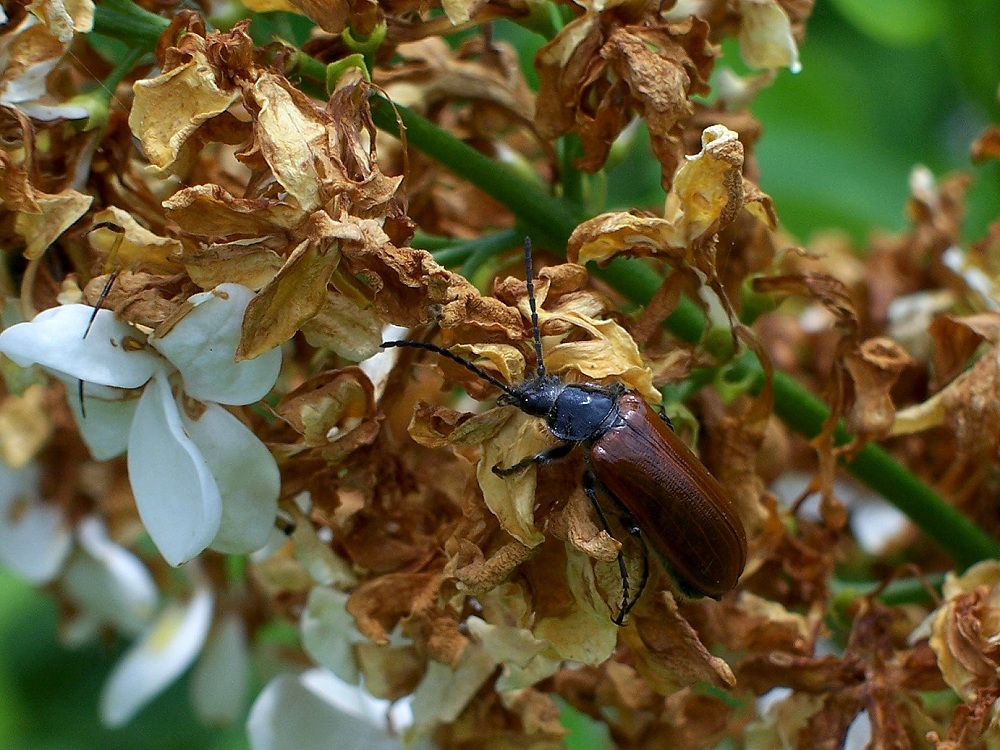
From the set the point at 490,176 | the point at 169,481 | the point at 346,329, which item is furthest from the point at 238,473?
the point at 490,176

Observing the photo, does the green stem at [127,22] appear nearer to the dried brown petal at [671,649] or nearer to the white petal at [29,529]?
the dried brown petal at [671,649]

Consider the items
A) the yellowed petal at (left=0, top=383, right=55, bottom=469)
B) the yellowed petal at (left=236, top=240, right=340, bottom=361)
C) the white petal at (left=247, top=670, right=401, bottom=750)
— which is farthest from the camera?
the yellowed petal at (left=0, top=383, right=55, bottom=469)

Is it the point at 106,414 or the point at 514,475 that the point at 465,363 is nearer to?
the point at 514,475

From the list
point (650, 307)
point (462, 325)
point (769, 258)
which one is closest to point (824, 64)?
point (769, 258)

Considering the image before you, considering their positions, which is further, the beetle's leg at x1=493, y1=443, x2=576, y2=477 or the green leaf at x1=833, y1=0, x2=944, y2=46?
the green leaf at x1=833, y1=0, x2=944, y2=46

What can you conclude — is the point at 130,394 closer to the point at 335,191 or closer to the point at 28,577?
the point at 335,191

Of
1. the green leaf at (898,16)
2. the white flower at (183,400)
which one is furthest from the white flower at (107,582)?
the green leaf at (898,16)

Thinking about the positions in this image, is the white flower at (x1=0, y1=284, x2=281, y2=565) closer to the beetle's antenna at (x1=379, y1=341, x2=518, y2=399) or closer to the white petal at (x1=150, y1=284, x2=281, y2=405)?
the white petal at (x1=150, y1=284, x2=281, y2=405)

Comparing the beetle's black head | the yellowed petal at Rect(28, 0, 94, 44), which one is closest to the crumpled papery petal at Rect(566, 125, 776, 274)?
the beetle's black head
